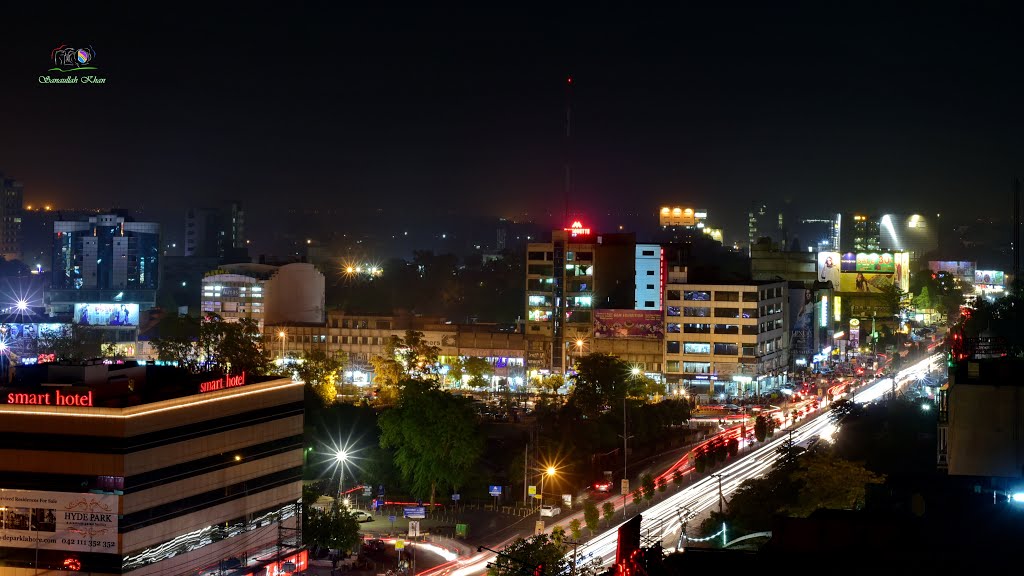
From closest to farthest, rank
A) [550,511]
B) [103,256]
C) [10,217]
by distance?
[550,511]
[103,256]
[10,217]

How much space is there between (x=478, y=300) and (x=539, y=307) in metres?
45.4

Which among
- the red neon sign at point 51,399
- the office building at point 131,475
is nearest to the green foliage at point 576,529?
the office building at point 131,475

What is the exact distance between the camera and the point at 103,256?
4464 inches

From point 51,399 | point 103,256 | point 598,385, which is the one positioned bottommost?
point 598,385

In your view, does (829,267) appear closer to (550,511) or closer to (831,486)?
(550,511)

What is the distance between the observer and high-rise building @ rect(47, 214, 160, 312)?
112438mm

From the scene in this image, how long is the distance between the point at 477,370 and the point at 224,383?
37.1 m

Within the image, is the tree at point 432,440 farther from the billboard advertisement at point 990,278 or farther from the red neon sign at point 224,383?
the billboard advertisement at point 990,278

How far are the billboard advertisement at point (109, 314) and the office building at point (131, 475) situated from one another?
2432 inches

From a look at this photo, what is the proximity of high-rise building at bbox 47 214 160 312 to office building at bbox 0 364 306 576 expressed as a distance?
82.8 metres

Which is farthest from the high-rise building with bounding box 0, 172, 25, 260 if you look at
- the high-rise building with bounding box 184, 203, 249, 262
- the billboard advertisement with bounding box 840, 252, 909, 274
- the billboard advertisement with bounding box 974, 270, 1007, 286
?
the billboard advertisement with bounding box 974, 270, 1007, 286

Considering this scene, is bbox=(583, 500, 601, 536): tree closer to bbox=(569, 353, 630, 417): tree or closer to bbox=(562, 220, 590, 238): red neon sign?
bbox=(569, 353, 630, 417): tree

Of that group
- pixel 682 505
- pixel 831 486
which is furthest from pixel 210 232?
pixel 831 486

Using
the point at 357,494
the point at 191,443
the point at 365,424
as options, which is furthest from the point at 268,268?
the point at 191,443
